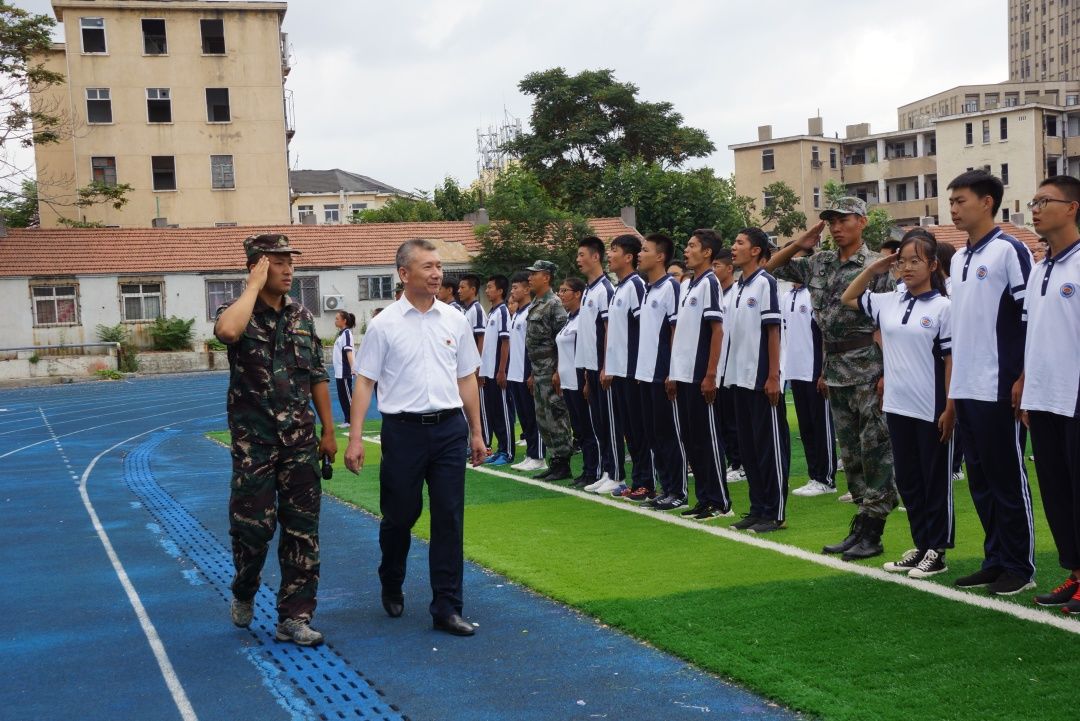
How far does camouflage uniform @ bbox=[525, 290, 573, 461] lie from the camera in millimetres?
11766

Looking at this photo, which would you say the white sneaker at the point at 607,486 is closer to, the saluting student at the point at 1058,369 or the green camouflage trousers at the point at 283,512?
the green camouflage trousers at the point at 283,512

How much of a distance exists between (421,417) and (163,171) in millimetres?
44996

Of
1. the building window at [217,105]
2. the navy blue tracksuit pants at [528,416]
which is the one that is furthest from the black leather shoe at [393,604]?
the building window at [217,105]

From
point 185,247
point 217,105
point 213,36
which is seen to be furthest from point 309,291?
point 213,36

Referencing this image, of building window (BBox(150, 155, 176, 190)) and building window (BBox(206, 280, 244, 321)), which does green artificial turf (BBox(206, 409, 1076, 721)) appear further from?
building window (BBox(150, 155, 176, 190))

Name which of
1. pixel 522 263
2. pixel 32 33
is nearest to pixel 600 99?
pixel 522 263

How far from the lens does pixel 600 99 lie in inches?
2309

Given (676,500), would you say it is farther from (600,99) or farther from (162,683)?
(600,99)

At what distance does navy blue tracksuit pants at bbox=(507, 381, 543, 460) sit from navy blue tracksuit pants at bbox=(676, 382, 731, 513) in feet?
14.0

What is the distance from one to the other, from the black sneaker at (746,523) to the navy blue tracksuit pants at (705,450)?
504 mm

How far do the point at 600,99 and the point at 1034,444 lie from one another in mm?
55017

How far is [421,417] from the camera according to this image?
5.98 meters

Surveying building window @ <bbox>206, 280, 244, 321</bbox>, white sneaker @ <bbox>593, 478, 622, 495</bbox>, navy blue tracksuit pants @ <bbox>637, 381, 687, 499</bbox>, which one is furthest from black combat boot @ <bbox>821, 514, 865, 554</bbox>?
building window @ <bbox>206, 280, 244, 321</bbox>

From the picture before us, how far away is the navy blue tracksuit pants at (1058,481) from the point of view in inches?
218
